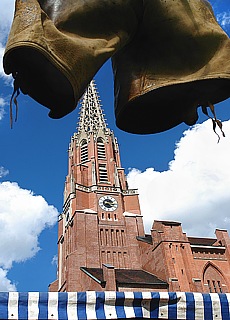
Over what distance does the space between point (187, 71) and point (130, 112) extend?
31 centimetres

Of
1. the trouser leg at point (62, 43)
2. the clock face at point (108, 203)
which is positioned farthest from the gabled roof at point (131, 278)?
the trouser leg at point (62, 43)

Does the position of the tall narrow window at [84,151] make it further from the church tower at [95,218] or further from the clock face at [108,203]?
the clock face at [108,203]

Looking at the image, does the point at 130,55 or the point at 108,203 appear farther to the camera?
the point at 108,203

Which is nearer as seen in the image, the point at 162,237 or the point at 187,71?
the point at 187,71

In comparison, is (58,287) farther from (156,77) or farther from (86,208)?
(156,77)

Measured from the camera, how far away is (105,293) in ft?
6.38

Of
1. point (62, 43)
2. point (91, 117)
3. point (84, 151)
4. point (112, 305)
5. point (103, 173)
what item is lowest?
point (112, 305)

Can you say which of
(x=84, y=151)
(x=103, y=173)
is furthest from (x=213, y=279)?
(x=84, y=151)

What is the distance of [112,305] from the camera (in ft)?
6.36

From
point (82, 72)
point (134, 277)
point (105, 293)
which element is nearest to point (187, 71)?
point (82, 72)

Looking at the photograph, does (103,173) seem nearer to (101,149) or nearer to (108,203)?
(101,149)

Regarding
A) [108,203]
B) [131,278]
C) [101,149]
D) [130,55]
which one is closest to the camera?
[130,55]

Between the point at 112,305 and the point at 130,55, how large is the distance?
1.30 metres

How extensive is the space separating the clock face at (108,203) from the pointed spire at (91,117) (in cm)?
1202
